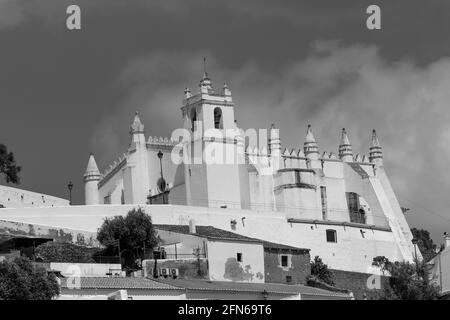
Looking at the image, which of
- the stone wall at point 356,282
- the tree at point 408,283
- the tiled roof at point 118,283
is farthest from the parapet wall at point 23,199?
the tiled roof at point 118,283

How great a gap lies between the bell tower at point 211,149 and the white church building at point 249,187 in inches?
2.4

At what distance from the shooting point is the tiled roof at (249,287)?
5731 cm

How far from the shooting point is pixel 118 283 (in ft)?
177

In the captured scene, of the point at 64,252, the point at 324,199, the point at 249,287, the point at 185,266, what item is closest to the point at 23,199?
the point at 64,252

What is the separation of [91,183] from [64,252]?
20.0 metres

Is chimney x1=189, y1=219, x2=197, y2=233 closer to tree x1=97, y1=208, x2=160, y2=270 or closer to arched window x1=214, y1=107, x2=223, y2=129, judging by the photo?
tree x1=97, y1=208, x2=160, y2=270

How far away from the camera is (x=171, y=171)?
84.2 meters

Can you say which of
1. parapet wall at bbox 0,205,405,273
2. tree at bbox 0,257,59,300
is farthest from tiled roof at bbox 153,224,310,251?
tree at bbox 0,257,59,300

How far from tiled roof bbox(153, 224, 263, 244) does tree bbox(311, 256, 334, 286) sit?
14.6ft

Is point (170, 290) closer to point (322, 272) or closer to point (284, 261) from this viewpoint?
point (284, 261)

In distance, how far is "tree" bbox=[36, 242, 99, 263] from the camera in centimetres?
6269

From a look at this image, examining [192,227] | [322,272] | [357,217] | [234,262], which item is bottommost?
[322,272]
